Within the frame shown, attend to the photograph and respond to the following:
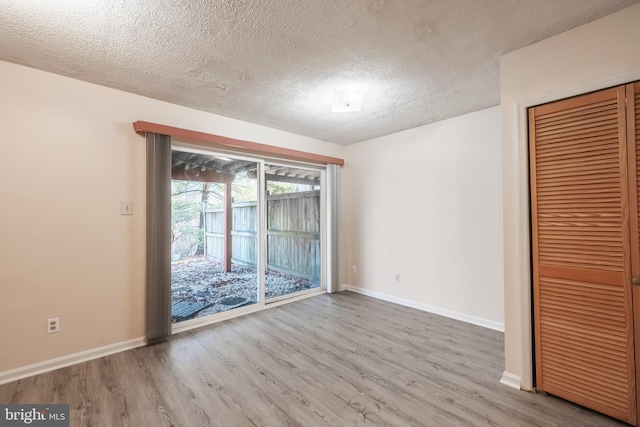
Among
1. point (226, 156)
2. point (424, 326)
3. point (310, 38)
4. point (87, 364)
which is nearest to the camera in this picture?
point (310, 38)

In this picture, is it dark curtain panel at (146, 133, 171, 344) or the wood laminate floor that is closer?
the wood laminate floor

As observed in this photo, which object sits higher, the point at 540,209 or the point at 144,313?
the point at 540,209

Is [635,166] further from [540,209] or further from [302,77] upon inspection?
[302,77]

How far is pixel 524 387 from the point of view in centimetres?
197

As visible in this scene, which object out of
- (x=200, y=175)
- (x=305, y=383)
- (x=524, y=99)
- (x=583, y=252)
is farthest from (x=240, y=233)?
(x=583, y=252)

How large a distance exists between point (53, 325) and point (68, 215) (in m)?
0.93

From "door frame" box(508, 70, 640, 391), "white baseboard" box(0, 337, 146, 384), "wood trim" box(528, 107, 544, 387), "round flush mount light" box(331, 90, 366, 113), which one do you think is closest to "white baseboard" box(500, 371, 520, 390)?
"door frame" box(508, 70, 640, 391)

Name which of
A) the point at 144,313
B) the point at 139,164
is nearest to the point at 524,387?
the point at 144,313

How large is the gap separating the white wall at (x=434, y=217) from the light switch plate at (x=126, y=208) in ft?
10.2

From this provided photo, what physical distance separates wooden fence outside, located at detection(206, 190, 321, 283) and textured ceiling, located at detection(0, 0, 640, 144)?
4.87 ft

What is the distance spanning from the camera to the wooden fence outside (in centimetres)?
357

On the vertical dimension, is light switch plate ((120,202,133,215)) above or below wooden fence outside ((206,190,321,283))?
above

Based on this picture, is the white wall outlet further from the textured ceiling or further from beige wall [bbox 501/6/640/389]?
beige wall [bbox 501/6/640/389]

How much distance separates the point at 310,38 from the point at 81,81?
2.14 meters
